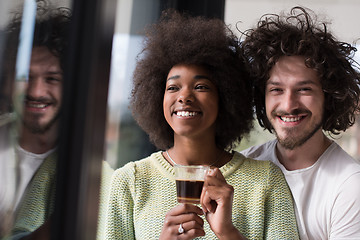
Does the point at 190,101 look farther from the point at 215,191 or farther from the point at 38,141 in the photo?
the point at 38,141

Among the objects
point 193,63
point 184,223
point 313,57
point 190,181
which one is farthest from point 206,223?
point 313,57

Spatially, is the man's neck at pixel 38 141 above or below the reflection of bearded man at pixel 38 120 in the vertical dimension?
below

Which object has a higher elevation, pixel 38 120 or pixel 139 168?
pixel 38 120

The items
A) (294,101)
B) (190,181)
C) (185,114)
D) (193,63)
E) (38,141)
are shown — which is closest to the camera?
(38,141)

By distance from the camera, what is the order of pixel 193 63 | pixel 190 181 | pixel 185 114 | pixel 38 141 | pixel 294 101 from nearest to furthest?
pixel 38 141 → pixel 190 181 → pixel 185 114 → pixel 193 63 → pixel 294 101

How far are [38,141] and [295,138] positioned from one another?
4.74ft

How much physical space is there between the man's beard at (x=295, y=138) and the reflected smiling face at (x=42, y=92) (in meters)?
1.41

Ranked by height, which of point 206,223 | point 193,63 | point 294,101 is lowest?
point 206,223

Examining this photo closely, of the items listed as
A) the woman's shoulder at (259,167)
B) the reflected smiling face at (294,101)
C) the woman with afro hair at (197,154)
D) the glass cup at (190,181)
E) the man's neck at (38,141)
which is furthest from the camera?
the reflected smiling face at (294,101)

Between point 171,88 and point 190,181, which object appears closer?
point 190,181

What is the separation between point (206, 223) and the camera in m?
1.72

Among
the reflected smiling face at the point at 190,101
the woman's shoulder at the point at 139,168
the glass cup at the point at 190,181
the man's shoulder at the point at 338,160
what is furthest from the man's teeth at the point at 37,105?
the man's shoulder at the point at 338,160

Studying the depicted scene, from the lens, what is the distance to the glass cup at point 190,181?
4.82ft

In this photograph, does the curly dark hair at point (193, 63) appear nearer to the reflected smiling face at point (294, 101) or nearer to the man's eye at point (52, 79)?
the reflected smiling face at point (294, 101)
